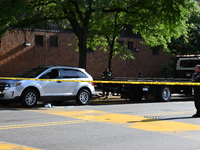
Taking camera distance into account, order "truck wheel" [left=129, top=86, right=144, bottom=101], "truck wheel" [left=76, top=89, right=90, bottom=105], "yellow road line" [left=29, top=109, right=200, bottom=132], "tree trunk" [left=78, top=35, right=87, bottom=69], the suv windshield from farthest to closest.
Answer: "tree trunk" [left=78, top=35, right=87, bottom=69]
"truck wheel" [left=129, top=86, right=144, bottom=101]
"truck wheel" [left=76, top=89, right=90, bottom=105]
the suv windshield
"yellow road line" [left=29, top=109, right=200, bottom=132]

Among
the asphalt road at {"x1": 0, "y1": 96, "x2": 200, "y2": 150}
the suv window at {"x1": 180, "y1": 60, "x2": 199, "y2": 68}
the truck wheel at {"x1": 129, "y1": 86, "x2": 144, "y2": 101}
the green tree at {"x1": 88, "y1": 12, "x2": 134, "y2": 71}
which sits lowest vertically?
the asphalt road at {"x1": 0, "y1": 96, "x2": 200, "y2": 150}

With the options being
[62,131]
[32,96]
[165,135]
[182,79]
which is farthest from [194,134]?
[182,79]

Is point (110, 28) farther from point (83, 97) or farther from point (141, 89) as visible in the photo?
point (83, 97)

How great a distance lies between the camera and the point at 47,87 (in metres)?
16.1

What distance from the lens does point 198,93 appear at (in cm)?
1309

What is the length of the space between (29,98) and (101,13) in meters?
6.11

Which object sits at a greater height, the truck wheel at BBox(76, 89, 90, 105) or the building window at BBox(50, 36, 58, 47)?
the building window at BBox(50, 36, 58, 47)

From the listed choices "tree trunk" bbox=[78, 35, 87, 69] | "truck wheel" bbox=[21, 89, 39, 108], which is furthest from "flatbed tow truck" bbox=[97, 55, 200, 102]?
"truck wheel" bbox=[21, 89, 39, 108]

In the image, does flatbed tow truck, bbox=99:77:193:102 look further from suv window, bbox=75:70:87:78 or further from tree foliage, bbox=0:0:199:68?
suv window, bbox=75:70:87:78

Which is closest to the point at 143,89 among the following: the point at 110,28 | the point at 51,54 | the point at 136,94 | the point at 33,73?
the point at 136,94

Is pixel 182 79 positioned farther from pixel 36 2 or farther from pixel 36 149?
pixel 36 149

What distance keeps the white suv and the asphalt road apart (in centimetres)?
222

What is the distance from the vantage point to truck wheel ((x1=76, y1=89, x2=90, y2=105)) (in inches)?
676

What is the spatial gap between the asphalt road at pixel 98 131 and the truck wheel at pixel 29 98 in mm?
2206
